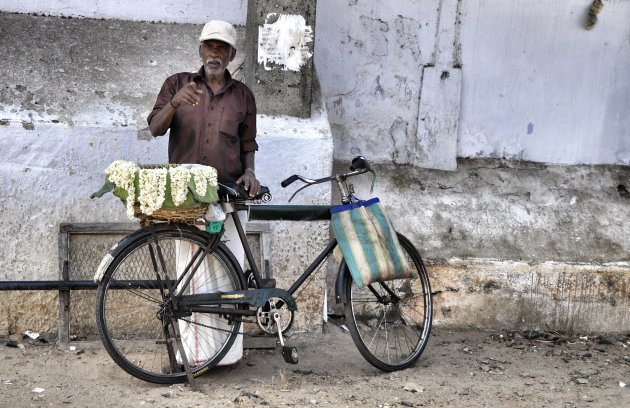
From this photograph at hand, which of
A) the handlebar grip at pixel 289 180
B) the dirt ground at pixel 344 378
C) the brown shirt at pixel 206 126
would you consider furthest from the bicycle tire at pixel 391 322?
the brown shirt at pixel 206 126

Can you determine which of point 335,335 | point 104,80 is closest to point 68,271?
point 104,80

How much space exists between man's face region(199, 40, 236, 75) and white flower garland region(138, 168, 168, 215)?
2.49ft

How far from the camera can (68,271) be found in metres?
6.43

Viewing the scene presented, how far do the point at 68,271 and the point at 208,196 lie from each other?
5.25 ft

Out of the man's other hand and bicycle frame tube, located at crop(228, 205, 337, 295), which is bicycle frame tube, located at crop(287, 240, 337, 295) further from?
the man's other hand

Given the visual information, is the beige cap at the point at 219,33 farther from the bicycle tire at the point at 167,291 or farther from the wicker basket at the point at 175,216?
the bicycle tire at the point at 167,291

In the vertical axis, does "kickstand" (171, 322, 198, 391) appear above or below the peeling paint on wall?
below

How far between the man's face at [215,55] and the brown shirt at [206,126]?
0.11 m

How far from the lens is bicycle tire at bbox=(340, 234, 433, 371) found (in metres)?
6.10

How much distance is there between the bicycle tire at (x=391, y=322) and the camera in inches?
240

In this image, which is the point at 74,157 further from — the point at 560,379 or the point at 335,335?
the point at 560,379

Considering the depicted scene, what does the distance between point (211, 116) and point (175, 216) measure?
25.4 inches

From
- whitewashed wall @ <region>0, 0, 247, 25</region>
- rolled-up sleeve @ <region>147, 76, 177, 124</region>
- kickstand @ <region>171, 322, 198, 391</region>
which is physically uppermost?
whitewashed wall @ <region>0, 0, 247, 25</region>

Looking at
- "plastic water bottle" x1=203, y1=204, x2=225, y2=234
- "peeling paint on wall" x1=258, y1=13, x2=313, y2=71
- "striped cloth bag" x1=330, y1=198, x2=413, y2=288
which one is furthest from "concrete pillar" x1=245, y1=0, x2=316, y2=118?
"plastic water bottle" x1=203, y1=204, x2=225, y2=234
